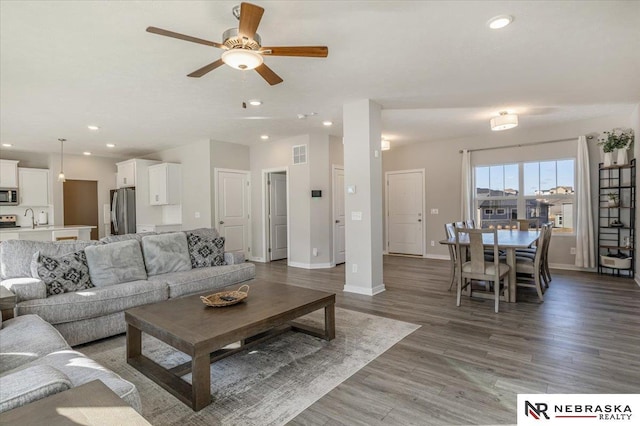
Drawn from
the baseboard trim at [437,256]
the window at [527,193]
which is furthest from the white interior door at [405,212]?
the window at [527,193]

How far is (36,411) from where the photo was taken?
106 cm

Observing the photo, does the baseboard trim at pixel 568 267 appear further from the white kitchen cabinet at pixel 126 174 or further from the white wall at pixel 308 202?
the white kitchen cabinet at pixel 126 174

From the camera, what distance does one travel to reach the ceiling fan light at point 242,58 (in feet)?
7.55

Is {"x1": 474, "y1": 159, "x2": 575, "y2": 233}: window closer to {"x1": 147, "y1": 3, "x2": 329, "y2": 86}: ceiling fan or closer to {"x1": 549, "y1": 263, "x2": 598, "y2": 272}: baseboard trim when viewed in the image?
{"x1": 549, "y1": 263, "x2": 598, "y2": 272}: baseboard trim

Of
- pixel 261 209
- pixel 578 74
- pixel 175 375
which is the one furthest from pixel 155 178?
pixel 578 74

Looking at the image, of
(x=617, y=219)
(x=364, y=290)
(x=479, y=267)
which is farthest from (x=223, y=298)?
(x=617, y=219)

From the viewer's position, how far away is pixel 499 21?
2582 millimetres

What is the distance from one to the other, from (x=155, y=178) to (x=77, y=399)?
7.24 m

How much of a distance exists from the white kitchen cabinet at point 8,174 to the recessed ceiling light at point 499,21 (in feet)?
29.9

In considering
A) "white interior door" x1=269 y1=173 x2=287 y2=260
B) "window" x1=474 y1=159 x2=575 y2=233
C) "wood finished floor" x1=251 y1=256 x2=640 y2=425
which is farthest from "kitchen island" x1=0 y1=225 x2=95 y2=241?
"window" x1=474 y1=159 x2=575 y2=233

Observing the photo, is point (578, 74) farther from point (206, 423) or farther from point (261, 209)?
point (261, 209)

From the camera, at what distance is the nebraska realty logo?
1.82 meters

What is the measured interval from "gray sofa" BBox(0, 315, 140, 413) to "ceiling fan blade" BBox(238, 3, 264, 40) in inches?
81.5

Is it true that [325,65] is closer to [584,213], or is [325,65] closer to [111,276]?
[111,276]
